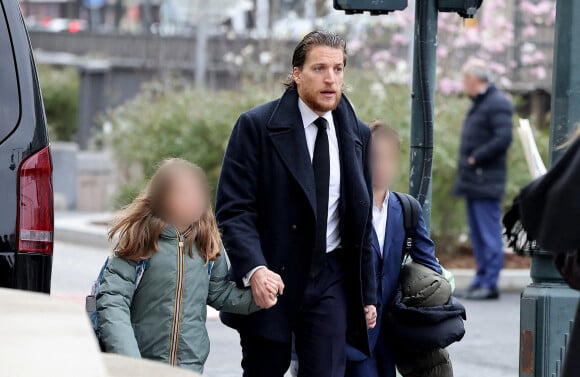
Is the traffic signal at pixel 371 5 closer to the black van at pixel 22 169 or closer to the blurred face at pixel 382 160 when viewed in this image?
the blurred face at pixel 382 160

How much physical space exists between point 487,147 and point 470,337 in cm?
236

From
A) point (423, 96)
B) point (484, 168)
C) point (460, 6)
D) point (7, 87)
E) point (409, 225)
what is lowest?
point (484, 168)

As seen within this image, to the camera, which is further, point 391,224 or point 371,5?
point 371,5

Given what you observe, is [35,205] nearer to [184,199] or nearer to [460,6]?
[184,199]

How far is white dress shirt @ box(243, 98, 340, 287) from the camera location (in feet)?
17.9

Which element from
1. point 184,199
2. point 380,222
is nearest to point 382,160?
point 380,222

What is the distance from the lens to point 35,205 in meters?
5.33

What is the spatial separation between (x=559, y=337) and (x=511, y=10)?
21583 millimetres

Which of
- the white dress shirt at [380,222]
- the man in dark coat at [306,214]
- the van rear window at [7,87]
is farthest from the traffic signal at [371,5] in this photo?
the van rear window at [7,87]

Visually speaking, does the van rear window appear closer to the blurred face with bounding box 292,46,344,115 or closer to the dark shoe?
the blurred face with bounding box 292,46,344,115

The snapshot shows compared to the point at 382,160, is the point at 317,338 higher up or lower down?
A: lower down

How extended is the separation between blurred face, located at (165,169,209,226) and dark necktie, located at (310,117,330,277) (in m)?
0.47

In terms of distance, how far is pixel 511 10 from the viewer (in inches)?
1056

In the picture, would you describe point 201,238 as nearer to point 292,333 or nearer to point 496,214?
point 292,333
